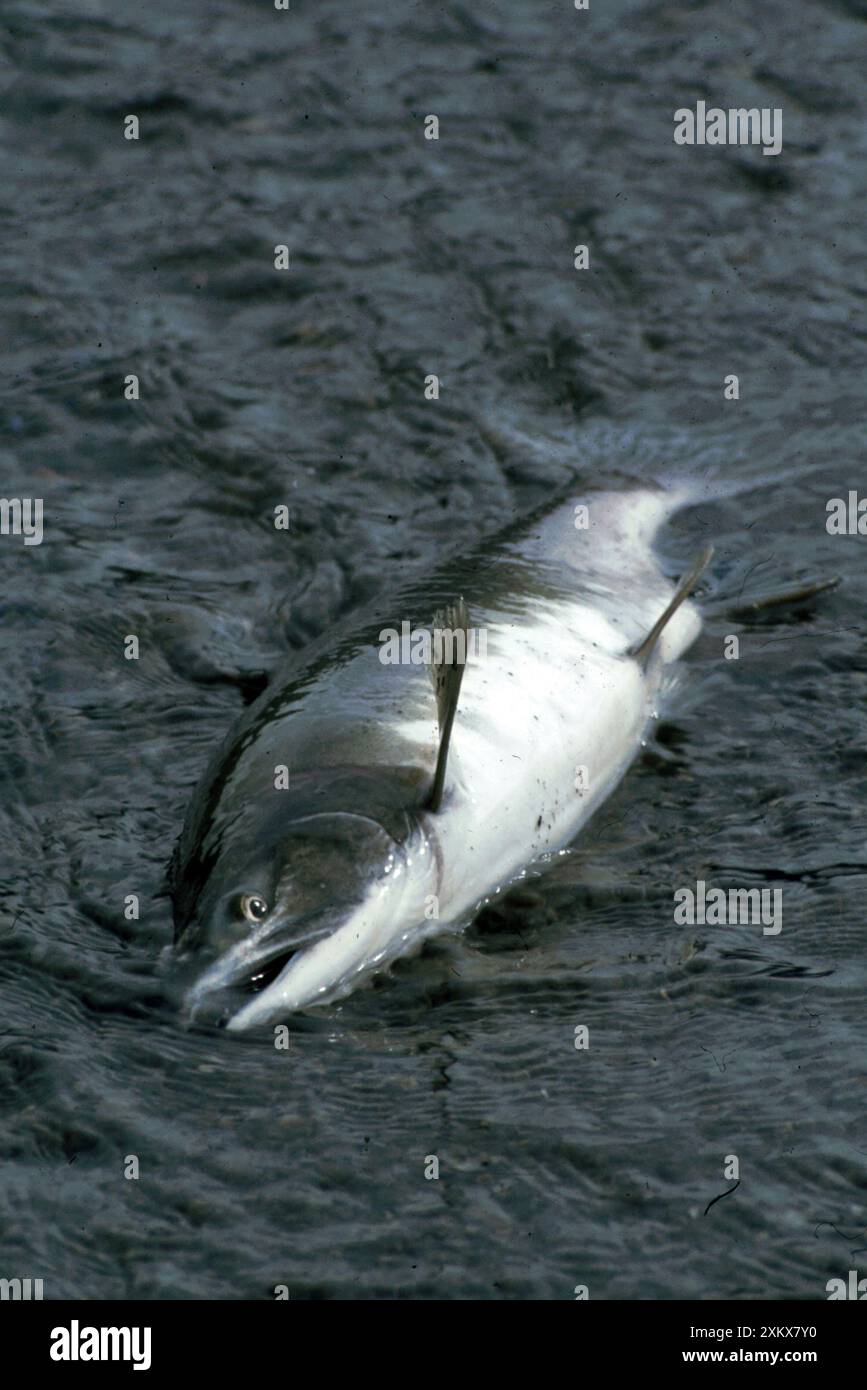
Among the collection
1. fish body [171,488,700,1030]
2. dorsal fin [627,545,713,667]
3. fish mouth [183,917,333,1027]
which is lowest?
fish mouth [183,917,333,1027]

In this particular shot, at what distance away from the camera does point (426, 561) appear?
7.31m

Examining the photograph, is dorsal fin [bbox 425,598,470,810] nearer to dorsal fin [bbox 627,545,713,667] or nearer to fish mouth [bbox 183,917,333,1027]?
fish mouth [bbox 183,917,333,1027]

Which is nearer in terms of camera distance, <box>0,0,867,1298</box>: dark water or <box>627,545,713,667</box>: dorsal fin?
<box>0,0,867,1298</box>: dark water

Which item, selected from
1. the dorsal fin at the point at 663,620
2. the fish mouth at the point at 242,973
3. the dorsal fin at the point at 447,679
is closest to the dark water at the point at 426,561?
the fish mouth at the point at 242,973

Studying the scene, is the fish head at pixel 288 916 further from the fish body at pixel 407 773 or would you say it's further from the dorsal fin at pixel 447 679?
the dorsal fin at pixel 447 679

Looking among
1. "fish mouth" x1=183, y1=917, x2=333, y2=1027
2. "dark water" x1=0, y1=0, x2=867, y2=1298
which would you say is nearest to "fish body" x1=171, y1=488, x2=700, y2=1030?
"fish mouth" x1=183, y1=917, x2=333, y2=1027

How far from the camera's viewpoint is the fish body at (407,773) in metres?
4.82

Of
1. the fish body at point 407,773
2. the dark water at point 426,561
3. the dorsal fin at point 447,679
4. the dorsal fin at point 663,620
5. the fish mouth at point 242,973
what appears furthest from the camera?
the dorsal fin at point 663,620

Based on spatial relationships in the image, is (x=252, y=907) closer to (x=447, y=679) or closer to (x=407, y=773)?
(x=407, y=773)

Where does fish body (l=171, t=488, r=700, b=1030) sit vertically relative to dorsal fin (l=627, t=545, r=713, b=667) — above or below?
below

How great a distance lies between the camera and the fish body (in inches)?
190

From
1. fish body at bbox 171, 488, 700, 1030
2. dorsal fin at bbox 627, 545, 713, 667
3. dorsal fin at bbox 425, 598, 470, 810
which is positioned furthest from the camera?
dorsal fin at bbox 627, 545, 713, 667
